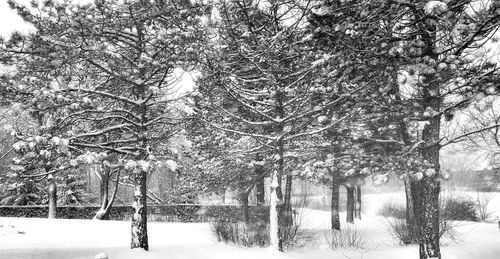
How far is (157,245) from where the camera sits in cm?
1179

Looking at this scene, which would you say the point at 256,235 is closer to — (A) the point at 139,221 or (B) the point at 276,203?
(B) the point at 276,203

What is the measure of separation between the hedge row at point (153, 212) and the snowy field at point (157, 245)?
13.4 feet

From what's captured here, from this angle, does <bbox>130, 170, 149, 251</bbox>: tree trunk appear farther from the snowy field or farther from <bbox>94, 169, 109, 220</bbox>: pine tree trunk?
<bbox>94, 169, 109, 220</bbox>: pine tree trunk

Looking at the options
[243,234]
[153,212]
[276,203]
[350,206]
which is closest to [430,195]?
[276,203]

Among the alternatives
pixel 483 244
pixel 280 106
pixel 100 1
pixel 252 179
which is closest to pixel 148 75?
pixel 100 1

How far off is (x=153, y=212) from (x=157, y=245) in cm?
1367

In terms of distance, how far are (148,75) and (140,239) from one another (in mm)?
4622

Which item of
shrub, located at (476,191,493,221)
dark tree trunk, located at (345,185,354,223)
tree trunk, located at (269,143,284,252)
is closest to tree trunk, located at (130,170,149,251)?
tree trunk, located at (269,143,284,252)

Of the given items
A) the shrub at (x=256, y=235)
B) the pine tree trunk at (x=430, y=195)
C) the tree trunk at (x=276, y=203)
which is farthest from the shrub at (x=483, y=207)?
the tree trunk at (x=276, y=203)

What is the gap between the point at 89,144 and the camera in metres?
9.19

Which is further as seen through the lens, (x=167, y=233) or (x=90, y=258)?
(x=167, y=233)

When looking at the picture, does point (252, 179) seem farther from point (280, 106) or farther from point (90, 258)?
point (90, 258)

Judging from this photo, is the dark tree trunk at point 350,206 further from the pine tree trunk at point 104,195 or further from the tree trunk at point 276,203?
the pine tree trunk at point 104,195

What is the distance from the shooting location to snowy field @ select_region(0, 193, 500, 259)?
9609 mm
